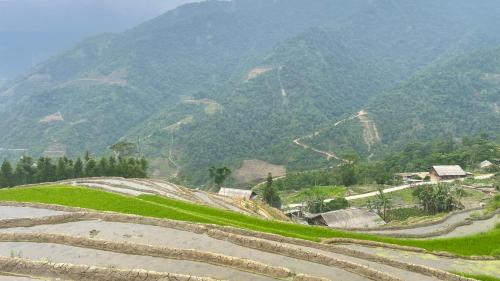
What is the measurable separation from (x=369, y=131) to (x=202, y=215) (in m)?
138

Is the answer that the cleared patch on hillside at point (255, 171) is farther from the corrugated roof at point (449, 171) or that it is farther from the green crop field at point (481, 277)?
the green crop field at point (481, 277)

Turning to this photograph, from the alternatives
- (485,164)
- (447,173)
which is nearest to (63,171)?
(447,173)

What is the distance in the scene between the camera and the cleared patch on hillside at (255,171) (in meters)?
134

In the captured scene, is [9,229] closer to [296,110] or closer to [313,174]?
[313,174]

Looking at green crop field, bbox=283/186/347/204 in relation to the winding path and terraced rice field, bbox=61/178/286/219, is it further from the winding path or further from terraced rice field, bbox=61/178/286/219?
the winding path

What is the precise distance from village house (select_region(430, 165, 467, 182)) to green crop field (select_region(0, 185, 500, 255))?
224 feet

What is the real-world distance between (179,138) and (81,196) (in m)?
142

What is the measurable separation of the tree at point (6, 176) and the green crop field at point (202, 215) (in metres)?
32.4

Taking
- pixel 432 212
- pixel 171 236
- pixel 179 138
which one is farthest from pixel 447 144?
pixel 171 236

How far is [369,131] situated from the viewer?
161m

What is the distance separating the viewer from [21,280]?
1695 centimetres

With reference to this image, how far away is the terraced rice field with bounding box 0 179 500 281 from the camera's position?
17750 mm

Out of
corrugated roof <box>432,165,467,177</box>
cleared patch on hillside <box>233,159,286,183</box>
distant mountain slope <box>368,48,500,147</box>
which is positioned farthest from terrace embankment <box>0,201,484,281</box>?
distant mountain slope <box>368,48,500,147</box>

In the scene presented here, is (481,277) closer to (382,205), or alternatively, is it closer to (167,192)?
(167,192)
